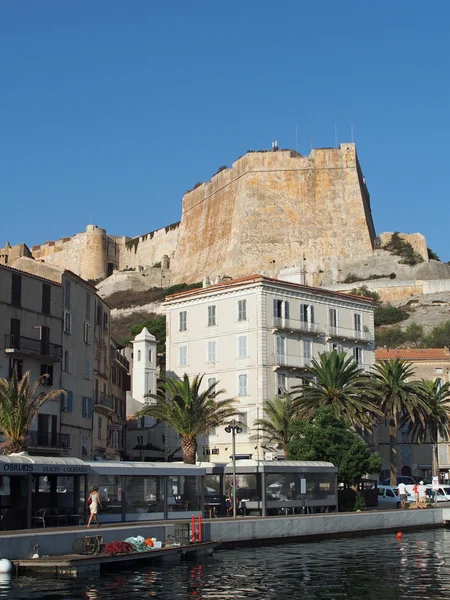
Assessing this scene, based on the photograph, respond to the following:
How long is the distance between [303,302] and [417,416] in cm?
1140

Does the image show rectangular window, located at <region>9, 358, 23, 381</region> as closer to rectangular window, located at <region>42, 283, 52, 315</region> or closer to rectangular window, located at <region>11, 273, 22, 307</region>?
rectangular window, located at <region>11, 273, 22, 307</region>

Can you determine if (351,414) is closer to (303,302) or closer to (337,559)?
(303,302)

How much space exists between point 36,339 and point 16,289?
310 centimetres


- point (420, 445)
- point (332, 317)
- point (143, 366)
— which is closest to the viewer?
point (332, 317)

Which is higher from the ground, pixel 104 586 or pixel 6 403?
pixel 6 403

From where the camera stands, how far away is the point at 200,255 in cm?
14088

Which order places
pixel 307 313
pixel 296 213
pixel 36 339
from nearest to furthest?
pixel 36 339, pixel 307 313, pixel 296 213

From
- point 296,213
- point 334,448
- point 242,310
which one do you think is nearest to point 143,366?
point 242,310

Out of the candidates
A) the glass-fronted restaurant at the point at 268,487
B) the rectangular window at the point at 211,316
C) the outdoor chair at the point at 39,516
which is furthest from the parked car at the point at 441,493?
the outdoor chair at the point at 39,516

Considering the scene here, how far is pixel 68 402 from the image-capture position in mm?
52156

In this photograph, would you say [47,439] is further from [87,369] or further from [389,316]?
[389,316]

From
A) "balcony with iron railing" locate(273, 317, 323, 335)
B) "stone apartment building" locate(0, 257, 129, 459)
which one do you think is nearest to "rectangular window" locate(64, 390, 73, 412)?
"stone apartment building" locate(0, 257, 129, 459)

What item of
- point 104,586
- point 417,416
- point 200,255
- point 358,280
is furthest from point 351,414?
point 200,255

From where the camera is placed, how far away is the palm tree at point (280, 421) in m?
54.2
